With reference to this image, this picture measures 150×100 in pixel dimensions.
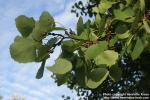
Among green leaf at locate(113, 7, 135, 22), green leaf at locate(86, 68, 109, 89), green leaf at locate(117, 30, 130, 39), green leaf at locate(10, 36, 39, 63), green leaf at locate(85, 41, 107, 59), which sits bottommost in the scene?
green leaf at locate(86, 68, 109, 89)

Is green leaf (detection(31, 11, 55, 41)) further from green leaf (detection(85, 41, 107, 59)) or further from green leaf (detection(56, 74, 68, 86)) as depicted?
green leaf (detection(56, 74, 68, 86))

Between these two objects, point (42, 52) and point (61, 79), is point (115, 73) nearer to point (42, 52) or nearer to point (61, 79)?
point (61, 79)

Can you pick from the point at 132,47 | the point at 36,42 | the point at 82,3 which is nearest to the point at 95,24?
the point at 132,47

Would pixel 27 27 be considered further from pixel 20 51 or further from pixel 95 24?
pixel 95 24

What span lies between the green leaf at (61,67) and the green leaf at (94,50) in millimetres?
149

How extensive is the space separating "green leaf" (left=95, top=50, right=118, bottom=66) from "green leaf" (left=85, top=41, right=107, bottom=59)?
29mm

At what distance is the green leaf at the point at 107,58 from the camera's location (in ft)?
8.43

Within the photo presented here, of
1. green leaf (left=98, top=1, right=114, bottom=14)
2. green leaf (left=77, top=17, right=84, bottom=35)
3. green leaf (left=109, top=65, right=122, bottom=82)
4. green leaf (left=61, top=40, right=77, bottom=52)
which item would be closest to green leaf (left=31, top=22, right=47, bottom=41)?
green leaf (left=61, top=40, right=77, bottom=52)

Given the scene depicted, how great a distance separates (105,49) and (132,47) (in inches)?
9.7

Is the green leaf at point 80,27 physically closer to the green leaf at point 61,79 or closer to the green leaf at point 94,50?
the green leaf at point 94,50

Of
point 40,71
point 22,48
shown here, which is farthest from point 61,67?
point 22,48

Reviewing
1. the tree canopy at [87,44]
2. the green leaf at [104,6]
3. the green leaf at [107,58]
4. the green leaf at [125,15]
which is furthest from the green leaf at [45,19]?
the green leaf at [104,6]

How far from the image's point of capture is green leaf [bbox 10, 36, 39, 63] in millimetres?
2547

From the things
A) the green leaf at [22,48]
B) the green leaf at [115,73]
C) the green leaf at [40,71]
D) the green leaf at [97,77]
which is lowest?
the green leaf at [97,77]
